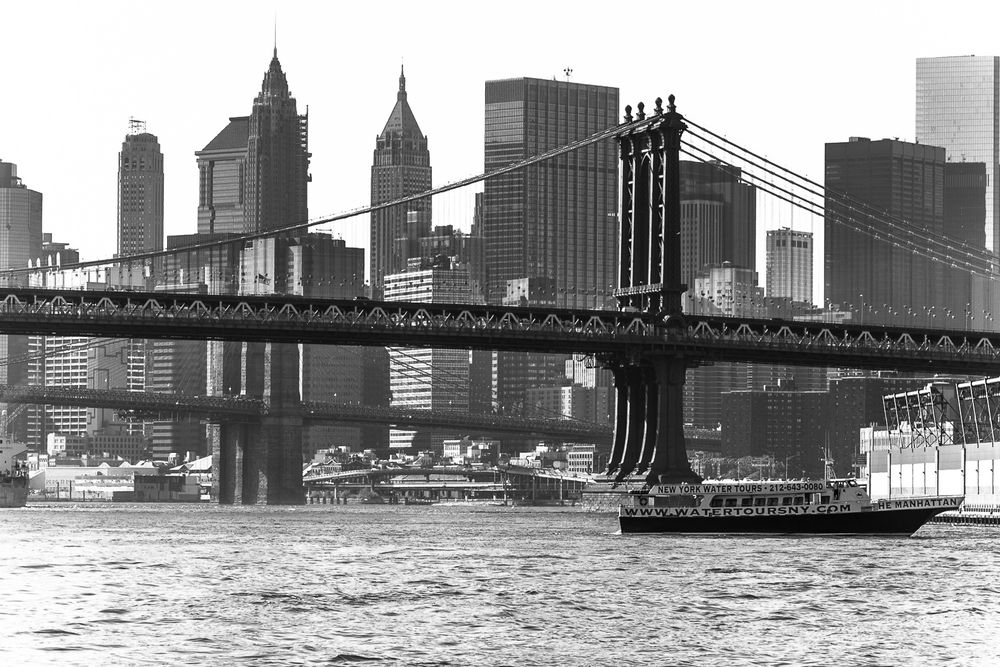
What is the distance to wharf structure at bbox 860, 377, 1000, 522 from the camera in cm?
12038

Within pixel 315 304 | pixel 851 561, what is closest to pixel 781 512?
pixel 851 561

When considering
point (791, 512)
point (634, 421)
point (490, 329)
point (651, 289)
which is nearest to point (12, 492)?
point (490, 329)

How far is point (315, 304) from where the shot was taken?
12888 centimetres

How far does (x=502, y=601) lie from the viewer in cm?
6144

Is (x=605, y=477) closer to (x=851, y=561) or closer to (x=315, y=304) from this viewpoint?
(x=315, y=304)

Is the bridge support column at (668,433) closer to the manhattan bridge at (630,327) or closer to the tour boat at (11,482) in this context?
the manhattan bridge at (630,327)

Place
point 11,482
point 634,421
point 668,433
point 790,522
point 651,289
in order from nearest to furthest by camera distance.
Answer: point 790,522
point 668,433
point 634,421
point 651,289
point 11,482

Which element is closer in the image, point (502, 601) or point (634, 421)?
point (502, 601)

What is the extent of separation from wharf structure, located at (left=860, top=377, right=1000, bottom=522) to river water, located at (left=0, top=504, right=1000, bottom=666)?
26.3 meters

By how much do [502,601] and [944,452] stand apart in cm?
7019

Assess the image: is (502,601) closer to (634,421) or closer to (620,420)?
(634,421)

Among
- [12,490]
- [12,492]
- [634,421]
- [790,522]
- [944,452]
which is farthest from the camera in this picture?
[12,492]

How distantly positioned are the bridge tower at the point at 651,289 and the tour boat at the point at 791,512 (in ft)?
88.6

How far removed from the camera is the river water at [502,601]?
1972 inches
